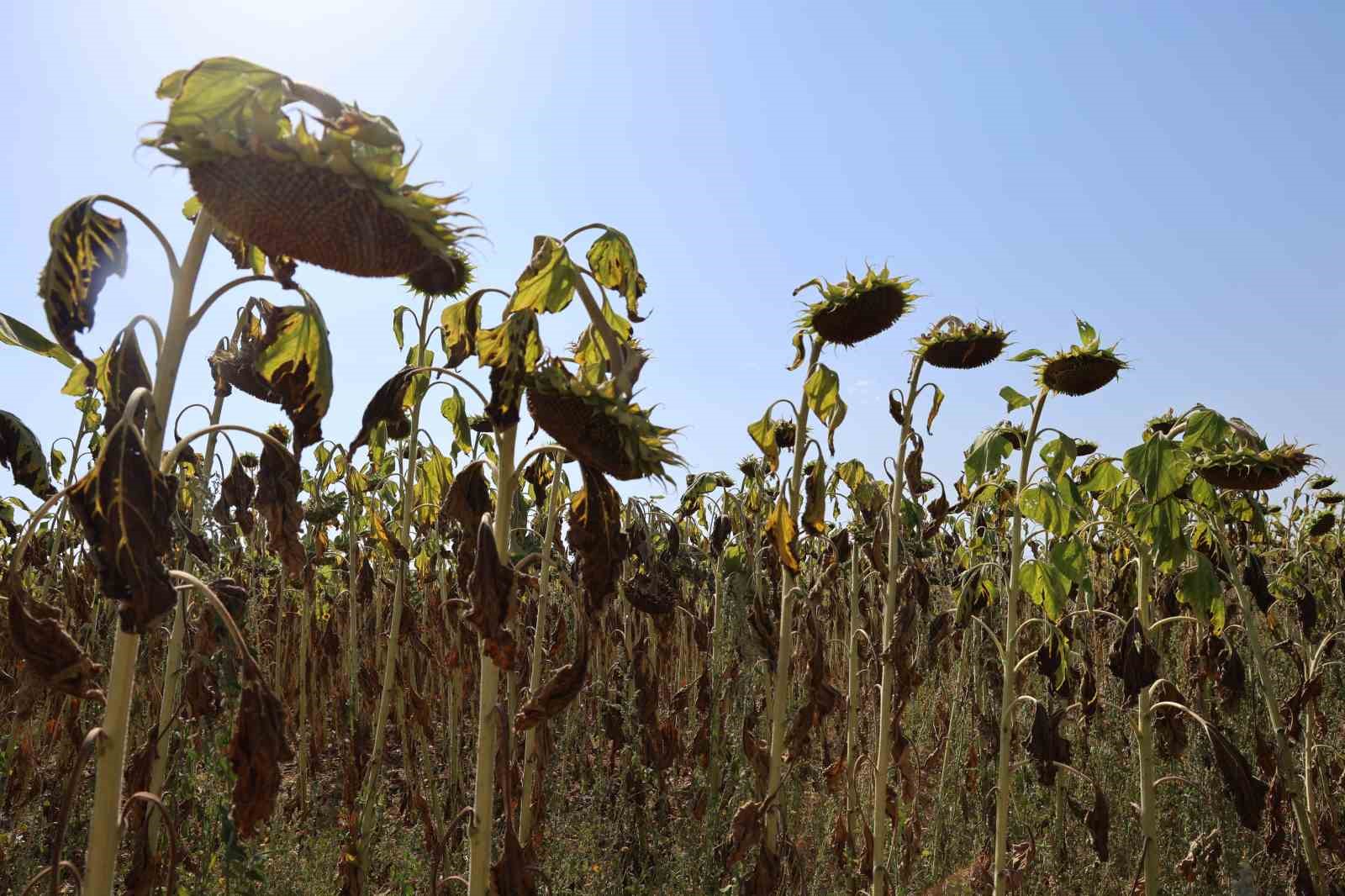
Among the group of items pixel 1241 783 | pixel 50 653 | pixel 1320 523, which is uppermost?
pixel 1320 523

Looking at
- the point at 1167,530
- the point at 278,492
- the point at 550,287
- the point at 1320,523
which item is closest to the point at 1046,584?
the point at 1167,530

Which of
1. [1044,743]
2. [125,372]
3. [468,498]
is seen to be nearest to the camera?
[125,372]

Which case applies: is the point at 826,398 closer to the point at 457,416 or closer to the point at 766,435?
the point at 766,435

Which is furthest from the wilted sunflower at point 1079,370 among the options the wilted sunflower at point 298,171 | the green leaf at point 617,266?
the wilted sunflower at point 298,171

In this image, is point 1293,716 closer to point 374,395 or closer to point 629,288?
point 629,288

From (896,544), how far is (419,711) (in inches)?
84.9

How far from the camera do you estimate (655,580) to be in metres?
3.02

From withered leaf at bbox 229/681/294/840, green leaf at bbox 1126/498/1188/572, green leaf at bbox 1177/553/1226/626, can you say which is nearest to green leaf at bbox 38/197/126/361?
withered leaf at bbox 229/681/294/840

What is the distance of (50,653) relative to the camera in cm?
147

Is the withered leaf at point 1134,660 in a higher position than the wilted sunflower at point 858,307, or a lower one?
lower

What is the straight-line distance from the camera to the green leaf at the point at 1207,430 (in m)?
2.73

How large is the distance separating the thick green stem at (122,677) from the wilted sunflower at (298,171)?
26 cm

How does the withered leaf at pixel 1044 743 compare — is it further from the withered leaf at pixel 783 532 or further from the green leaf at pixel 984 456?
the withered leaf at pixel 783 532

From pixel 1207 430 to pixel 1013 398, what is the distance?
0.64 m
